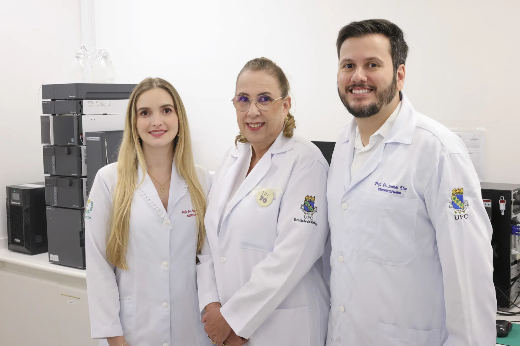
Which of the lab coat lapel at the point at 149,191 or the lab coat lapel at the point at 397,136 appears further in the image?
the lab coat lapel at the point at 149,191

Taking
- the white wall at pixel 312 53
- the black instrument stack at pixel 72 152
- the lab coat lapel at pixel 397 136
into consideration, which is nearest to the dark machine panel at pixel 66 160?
the black instrument stack at pixel 72 152

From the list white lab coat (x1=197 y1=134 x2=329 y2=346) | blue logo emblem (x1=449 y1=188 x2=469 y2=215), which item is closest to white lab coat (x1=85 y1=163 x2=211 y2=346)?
white lab coat (x1=197 y1=134 x2=329 y2=346)

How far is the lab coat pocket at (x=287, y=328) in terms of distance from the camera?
157 cm

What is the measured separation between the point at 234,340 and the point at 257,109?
77 cm

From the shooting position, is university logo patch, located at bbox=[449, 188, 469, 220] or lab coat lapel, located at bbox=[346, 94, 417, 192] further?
lab coat lapel, located at bbox=[346, 94, 417, 192]

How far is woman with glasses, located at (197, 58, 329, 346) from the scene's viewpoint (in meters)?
1.55

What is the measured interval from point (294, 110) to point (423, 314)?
162cm

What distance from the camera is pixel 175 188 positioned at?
1815 mm

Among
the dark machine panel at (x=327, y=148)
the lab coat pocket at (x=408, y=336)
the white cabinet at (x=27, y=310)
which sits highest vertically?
the dark machine panel at (x=327, y=148)

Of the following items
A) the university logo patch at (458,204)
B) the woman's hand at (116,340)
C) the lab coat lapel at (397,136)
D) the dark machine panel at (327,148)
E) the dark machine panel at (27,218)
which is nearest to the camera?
the university logo patch at (458,204)

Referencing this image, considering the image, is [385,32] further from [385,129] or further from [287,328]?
[287,328]

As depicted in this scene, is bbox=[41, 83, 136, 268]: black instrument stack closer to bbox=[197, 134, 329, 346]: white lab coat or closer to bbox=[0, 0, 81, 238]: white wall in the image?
bbox=[0, 0, 81, 238]: white wall

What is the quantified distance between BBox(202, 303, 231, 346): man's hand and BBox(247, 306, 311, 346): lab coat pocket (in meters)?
0.13

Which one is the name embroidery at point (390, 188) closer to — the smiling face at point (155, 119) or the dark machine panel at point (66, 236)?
the smiling face at point (155, 119)
